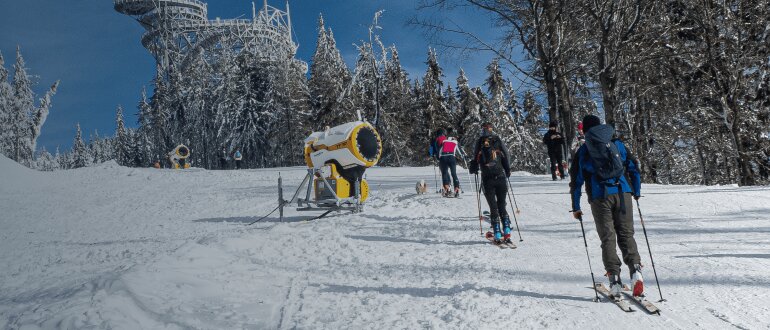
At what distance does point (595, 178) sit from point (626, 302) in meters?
1.39

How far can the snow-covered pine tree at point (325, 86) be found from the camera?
43562 mm

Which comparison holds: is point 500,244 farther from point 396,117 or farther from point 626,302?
point 396,117

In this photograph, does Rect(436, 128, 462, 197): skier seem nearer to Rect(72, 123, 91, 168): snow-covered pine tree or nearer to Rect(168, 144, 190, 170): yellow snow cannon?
Rect(168, 144, 190, 170): yellow snow cannon

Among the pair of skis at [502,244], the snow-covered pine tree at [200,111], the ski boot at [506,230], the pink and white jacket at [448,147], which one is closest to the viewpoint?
the pair of skis at [502,244]

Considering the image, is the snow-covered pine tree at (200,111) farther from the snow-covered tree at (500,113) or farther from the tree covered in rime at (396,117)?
the snow-covered tree at (500,113)

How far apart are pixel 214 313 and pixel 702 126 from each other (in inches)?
803

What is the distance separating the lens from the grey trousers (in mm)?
5273

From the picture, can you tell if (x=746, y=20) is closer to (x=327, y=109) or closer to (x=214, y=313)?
(x=214, y=313)

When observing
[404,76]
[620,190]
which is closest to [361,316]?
[620,190]

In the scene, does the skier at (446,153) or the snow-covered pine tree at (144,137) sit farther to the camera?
the snow-covered pine tree at (144,137)

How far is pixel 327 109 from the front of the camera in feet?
144

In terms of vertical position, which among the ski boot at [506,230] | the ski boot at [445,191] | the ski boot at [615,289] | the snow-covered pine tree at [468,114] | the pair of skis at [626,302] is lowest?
the pair of skis at [626,302]

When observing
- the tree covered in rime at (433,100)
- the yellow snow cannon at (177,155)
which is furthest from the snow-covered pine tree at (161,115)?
the tree covered in rime at (433,100)

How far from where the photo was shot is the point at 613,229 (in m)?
5.37
